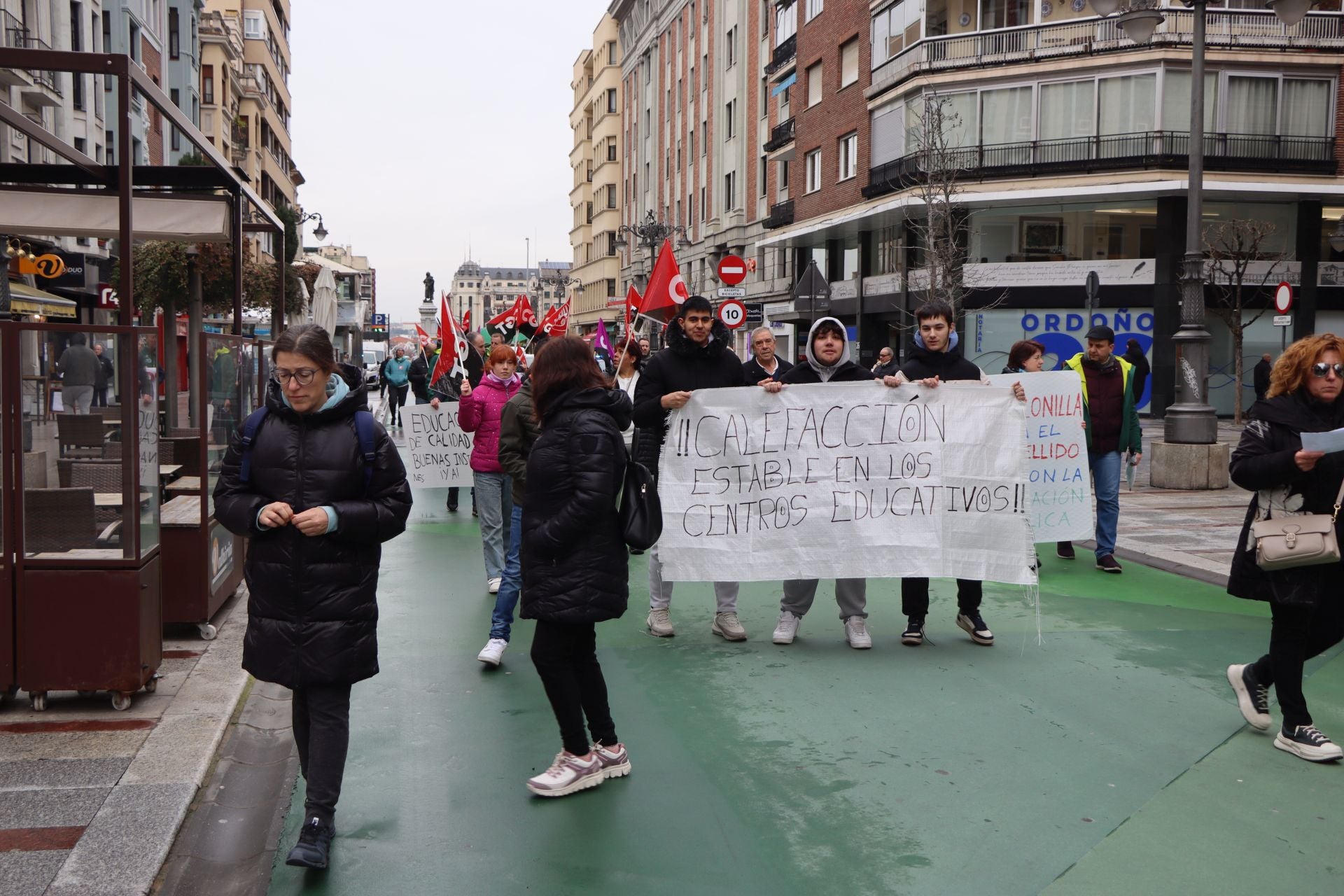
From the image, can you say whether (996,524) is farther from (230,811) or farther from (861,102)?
(861,102)

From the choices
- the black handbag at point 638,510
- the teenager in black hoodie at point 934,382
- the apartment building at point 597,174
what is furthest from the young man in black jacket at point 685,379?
the apartment building at point 597,174

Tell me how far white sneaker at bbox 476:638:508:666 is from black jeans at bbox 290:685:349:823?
2374 millimetres

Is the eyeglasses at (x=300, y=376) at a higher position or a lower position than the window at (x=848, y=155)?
lower

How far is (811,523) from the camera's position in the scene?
7.09 metres

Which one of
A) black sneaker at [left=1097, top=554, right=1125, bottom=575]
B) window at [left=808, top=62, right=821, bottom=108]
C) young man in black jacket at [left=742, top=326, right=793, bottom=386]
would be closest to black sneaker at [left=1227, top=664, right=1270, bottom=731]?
young man in black jacket at [left=742, top=326, right=793, bottom=386]

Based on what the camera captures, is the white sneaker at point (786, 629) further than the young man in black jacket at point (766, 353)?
No

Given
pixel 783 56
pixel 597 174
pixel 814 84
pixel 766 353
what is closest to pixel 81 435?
pixel 766 353

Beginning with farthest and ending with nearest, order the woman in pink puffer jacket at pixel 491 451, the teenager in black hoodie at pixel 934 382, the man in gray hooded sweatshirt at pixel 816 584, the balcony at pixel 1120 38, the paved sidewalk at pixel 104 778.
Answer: the balcony at pixel 1120 38
the woman in pink puffer jacket at pixel 491 451
the teenager in black hoodie at pixel 934 382
the man in gray hooded sweatshirt at pixel 816 584
the paved sidewalk at pixel 104 778

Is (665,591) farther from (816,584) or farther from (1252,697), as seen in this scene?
(1252,697)

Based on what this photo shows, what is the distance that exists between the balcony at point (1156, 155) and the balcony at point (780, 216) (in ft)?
40.8

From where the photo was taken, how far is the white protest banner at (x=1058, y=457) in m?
8.97

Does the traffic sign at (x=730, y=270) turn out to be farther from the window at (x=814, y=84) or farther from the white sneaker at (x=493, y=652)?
the window at (x=814, y=84)

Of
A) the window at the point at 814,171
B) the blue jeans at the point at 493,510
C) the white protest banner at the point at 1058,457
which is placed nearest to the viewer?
the blue jeans at the point at 493,510

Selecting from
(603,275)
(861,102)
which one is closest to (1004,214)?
(861,102)
